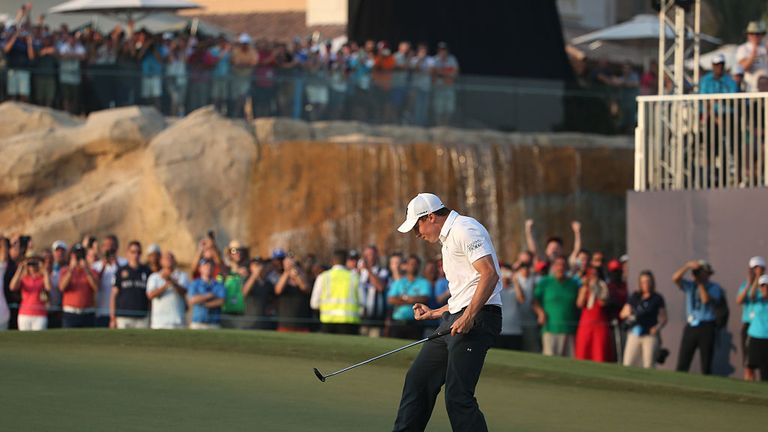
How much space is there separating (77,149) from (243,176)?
9.84 ft

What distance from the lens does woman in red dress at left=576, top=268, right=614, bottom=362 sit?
2055cm

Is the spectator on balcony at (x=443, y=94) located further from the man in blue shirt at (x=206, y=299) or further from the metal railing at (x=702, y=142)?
the man in blue shirt at (x=206, y=299)

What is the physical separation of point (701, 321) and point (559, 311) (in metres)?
1.93

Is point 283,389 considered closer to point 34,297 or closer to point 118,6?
point 34,297

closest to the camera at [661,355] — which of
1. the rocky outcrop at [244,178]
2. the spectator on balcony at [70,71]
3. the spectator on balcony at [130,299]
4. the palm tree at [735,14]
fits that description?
the spectator on balcony at [130,299]

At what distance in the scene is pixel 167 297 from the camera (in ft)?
65.6

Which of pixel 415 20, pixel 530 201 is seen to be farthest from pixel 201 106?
pixel 415 20

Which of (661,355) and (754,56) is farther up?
(754,56)

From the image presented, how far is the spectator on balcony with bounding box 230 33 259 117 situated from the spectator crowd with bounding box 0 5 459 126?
18mm

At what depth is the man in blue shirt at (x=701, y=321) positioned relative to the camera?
65.3 feet

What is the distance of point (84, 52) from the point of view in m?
28.1

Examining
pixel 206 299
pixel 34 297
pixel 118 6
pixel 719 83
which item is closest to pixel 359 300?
pixel 206 299

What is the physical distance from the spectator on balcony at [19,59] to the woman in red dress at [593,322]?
1154 cm

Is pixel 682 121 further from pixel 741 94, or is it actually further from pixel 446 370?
pixel 446 370
